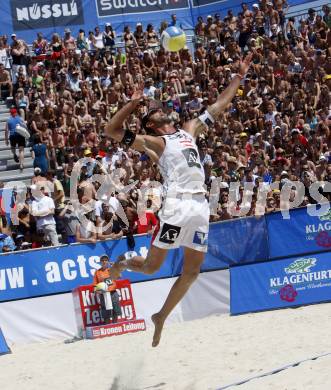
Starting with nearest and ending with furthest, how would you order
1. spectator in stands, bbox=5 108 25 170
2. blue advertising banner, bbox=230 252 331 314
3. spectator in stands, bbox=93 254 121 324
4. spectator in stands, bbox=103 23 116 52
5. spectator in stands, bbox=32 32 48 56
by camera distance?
1. spectator in stands, bbox=93 254 121 324
2. blue advertising banner, bbox=230 252 331 314
3. spectator in stands, bbox=5 108 25 170
4. spectator in stands, bbox=32 32 48 56
5. spectator in stands, bbox=103 23 116 52

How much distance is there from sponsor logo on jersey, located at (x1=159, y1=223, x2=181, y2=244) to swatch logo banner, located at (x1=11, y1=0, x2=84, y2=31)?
15098 millimetres

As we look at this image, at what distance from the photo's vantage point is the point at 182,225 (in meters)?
8.30

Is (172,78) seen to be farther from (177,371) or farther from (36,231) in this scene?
(177,371)

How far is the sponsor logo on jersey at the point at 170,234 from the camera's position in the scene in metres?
8.27

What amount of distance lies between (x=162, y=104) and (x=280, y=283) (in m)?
6.51

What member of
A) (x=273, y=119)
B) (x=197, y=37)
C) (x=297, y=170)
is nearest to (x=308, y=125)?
(x=273, y=119)

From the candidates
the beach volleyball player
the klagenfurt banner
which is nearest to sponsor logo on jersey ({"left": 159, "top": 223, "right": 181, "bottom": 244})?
the beach volleyball player

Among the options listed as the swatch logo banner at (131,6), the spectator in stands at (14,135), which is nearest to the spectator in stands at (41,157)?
the spectator in stands at (14,135)

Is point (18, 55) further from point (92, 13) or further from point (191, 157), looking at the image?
point (191, 157)

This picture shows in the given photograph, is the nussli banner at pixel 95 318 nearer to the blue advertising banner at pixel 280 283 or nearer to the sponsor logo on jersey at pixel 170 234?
the blue advertising banner at pixel 280 283

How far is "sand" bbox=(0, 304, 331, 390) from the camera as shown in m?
9.16

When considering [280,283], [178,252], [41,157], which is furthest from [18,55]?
[280,283]

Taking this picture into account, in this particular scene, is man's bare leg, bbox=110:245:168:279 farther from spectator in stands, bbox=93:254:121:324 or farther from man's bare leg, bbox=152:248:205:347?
spectator in stands, bbox=93:254:121:324

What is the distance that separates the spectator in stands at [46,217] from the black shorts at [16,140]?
3.18 m
